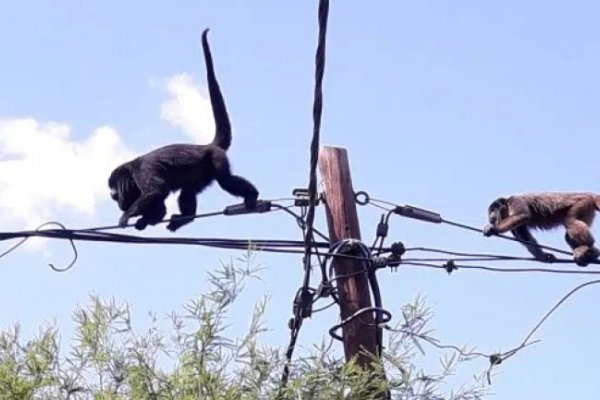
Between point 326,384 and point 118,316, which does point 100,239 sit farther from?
point 326,384

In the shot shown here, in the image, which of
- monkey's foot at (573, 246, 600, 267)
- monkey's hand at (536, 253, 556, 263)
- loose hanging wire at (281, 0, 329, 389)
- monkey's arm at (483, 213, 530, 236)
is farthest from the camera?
monkey's arm at (483, 213, 530, 236)

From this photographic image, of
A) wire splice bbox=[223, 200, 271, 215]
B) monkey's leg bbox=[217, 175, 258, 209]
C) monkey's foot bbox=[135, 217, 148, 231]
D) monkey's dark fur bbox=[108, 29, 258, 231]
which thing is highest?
monkey's dark fur bbox=[108, 29, 258, 231]

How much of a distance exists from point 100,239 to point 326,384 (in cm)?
222

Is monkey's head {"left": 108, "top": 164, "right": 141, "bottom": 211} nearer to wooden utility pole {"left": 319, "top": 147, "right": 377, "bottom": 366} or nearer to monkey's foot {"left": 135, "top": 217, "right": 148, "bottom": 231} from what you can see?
monkey's foot {"left": 135, "top": 217, "right": 148, "bottom": 231}

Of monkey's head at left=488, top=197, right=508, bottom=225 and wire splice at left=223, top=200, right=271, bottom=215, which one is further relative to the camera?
monkey's head at left=488, top=197, right=508, bottom=225

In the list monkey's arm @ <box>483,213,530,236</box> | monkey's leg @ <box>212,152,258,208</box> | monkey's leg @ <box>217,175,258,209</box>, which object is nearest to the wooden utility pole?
monkey's leg @ <box>212,152,258,208</box>

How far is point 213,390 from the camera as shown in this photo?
5684mm

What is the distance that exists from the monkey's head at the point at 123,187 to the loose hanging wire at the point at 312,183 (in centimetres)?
360

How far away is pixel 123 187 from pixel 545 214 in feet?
14.2

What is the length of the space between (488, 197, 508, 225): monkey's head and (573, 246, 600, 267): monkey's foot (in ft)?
5.36

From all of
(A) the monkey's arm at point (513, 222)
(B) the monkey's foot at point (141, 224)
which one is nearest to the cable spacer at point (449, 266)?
(B) the monkey's foot at point (141, 224)

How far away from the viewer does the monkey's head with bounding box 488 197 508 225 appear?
498 inches

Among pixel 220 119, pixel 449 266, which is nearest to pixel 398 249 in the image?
pixel 449 266

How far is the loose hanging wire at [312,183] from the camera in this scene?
5.83m
